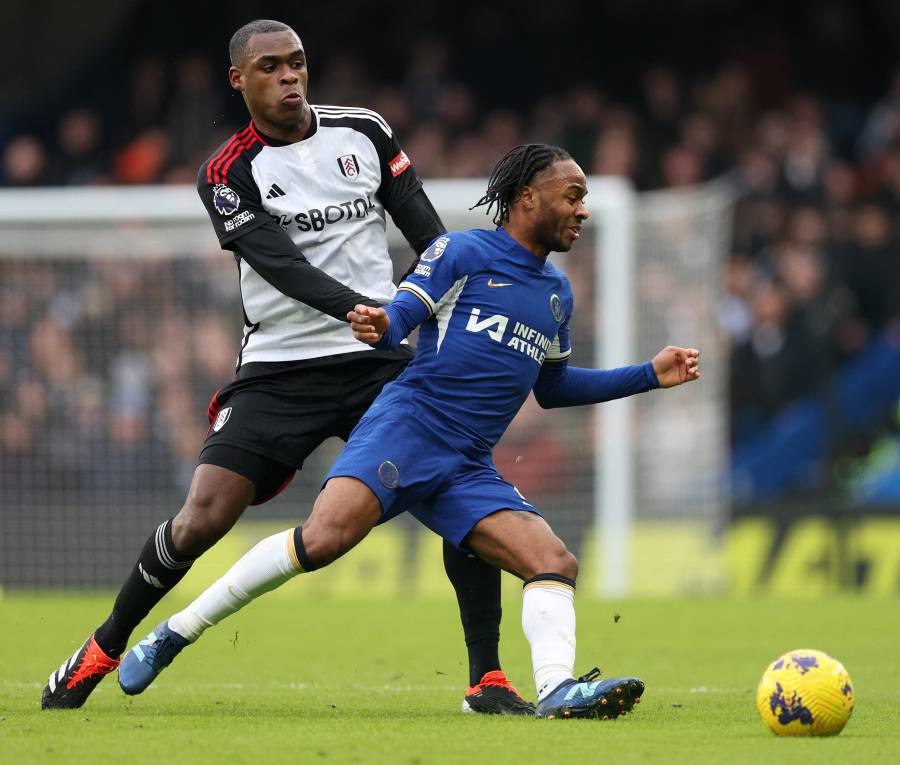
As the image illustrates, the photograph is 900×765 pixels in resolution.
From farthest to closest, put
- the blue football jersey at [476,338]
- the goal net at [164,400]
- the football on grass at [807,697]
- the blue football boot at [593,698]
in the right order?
the goal net at [164,400] < the blue football jersey at [476,338] < the blue football boot at [593,698] < the football on grass at [807,697]

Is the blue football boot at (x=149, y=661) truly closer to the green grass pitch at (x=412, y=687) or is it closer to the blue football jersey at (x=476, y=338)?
the green grass pitch at (x=412, y=687)

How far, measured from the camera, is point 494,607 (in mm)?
6262

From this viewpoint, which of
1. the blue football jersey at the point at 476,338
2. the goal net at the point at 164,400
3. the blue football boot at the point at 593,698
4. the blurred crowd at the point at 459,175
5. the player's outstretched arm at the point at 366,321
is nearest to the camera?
the blue football boot at the point at 593,698

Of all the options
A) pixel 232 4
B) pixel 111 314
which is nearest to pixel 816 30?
pixel 232 4

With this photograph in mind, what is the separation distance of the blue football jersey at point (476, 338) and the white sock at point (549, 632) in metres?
Answer: 0.62

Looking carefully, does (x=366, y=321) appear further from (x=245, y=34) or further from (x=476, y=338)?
(x=245, y=34)

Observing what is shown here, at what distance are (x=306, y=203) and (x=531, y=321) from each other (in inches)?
39.5

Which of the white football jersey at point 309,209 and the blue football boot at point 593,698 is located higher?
the white football jersey at point 309,209

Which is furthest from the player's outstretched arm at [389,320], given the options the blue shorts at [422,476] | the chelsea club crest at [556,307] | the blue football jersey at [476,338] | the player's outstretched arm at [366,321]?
the chelsea club crest at [556,307]

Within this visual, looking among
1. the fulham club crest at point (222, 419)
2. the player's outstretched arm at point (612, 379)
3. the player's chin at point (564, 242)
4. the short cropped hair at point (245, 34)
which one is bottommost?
the fulham club crest at point (222, 419)

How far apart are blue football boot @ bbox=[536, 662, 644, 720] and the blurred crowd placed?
7171 mm

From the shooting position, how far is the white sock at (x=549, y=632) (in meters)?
5.56

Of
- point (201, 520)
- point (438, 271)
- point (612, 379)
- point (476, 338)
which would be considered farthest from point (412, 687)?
point (438, 271)

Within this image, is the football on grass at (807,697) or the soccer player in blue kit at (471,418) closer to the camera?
the football on grass at (807,697)
